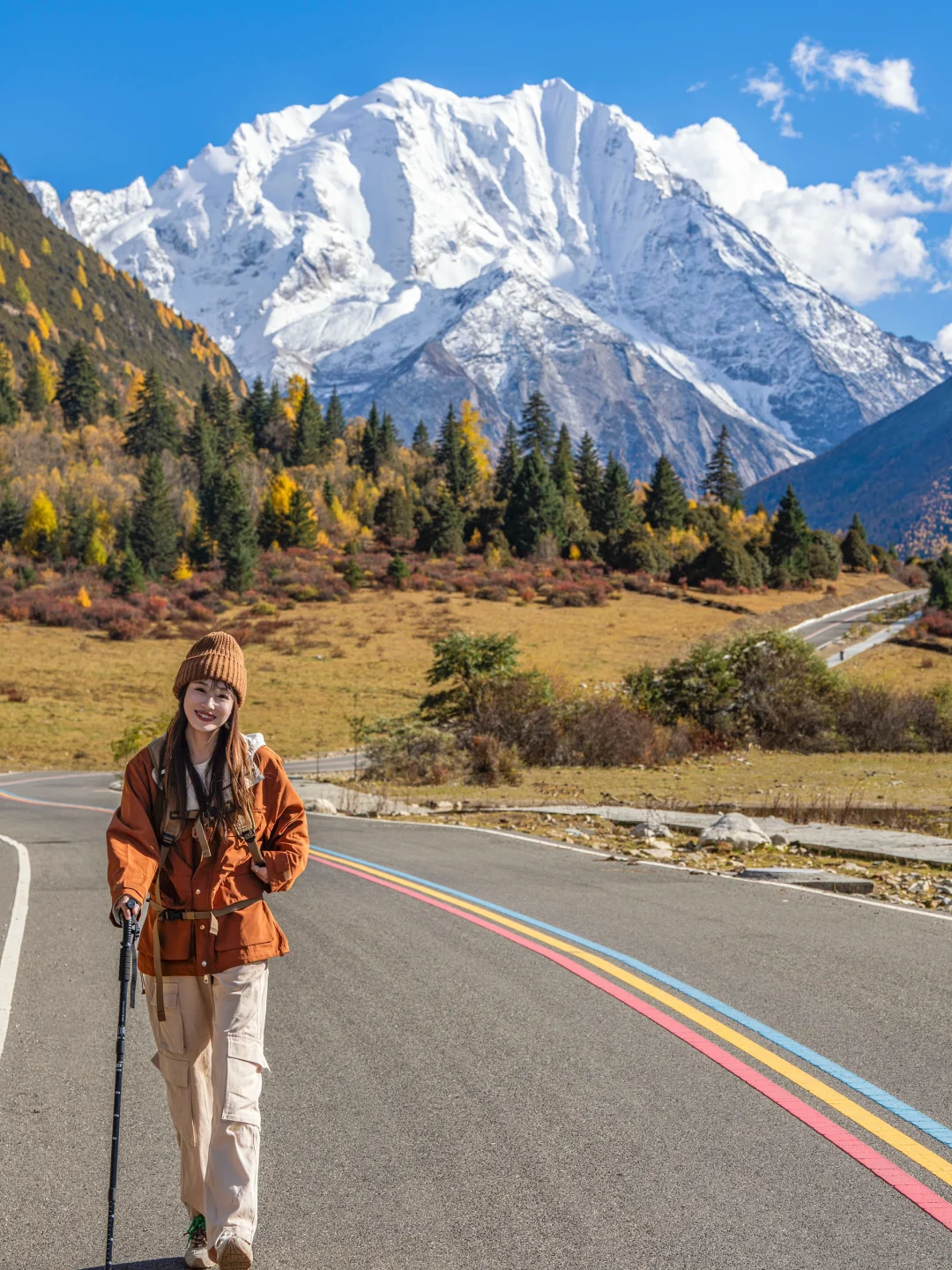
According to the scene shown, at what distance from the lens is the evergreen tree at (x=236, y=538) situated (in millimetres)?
76938

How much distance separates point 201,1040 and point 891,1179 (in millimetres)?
2678

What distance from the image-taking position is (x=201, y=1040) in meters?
3.85

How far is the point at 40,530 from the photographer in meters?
90.4

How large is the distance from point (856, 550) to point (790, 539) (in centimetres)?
1704

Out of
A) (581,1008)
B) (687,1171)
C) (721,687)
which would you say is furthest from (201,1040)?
(721,687)

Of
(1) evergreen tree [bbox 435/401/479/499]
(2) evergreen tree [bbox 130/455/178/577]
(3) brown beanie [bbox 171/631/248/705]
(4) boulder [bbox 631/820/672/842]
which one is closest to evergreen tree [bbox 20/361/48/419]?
(1) evergreen tree [bbox 435/401/479/499]

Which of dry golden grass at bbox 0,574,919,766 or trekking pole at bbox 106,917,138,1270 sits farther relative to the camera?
dry golden grass at bbox 0,574,919,766

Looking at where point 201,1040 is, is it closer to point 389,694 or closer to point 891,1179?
point 891,1179

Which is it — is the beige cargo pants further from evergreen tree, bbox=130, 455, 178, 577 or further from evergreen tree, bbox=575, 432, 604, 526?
evergreen tree, bbox=575, 432, 604, 526

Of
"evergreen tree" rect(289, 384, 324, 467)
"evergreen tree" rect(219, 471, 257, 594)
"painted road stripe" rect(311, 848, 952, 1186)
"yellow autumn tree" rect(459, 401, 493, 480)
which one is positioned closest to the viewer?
"painted road stripe" rect(311, 848, 952, 1186)

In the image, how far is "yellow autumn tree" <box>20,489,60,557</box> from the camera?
89938 millimetres

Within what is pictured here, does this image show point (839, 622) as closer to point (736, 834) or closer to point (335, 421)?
point (736, 834)

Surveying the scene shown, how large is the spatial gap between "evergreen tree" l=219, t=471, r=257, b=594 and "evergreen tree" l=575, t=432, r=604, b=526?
32246 mm

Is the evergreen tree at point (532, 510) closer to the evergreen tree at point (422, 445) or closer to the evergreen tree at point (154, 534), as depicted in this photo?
the evergreen tree at point (154, 534)
